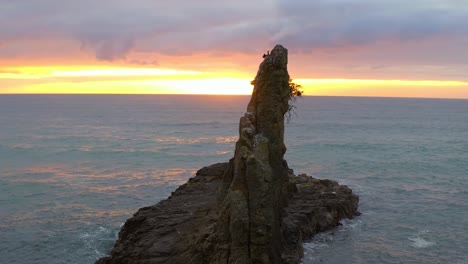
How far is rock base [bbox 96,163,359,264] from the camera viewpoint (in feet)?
115

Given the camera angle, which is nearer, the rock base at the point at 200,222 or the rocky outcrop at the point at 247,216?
the rocky outcrop at the point at 247,216

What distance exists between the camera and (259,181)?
1241 inches

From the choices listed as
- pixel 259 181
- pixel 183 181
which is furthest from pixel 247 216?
pixel 183 181

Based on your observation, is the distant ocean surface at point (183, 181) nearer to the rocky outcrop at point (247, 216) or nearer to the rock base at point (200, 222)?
the rock base at point (200, 222)

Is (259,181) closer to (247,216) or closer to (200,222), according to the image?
(247,216)

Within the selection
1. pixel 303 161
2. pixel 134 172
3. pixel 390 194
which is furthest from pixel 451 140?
pixel 134 172

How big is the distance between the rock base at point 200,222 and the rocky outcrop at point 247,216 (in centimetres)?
9

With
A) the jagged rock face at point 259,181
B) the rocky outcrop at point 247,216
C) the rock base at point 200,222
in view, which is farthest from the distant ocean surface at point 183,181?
the jagged rock face at point 259,181

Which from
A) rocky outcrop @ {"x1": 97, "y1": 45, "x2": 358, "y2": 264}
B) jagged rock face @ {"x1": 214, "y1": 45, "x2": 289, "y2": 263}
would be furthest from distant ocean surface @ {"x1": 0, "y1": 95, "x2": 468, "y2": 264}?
jagged rock face @ {"x1": 214, "y1": 45, "x2": 289, "y2": 263}

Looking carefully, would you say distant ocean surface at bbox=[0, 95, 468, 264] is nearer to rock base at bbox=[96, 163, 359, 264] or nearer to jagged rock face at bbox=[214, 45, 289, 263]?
rock base at bbox=[96, 163, 359, 264]

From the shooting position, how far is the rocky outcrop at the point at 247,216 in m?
31.0

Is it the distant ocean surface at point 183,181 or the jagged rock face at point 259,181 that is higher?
the jagged rock face at point 259,181

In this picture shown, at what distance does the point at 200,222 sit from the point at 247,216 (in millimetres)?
9210

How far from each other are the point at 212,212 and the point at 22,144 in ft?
304
